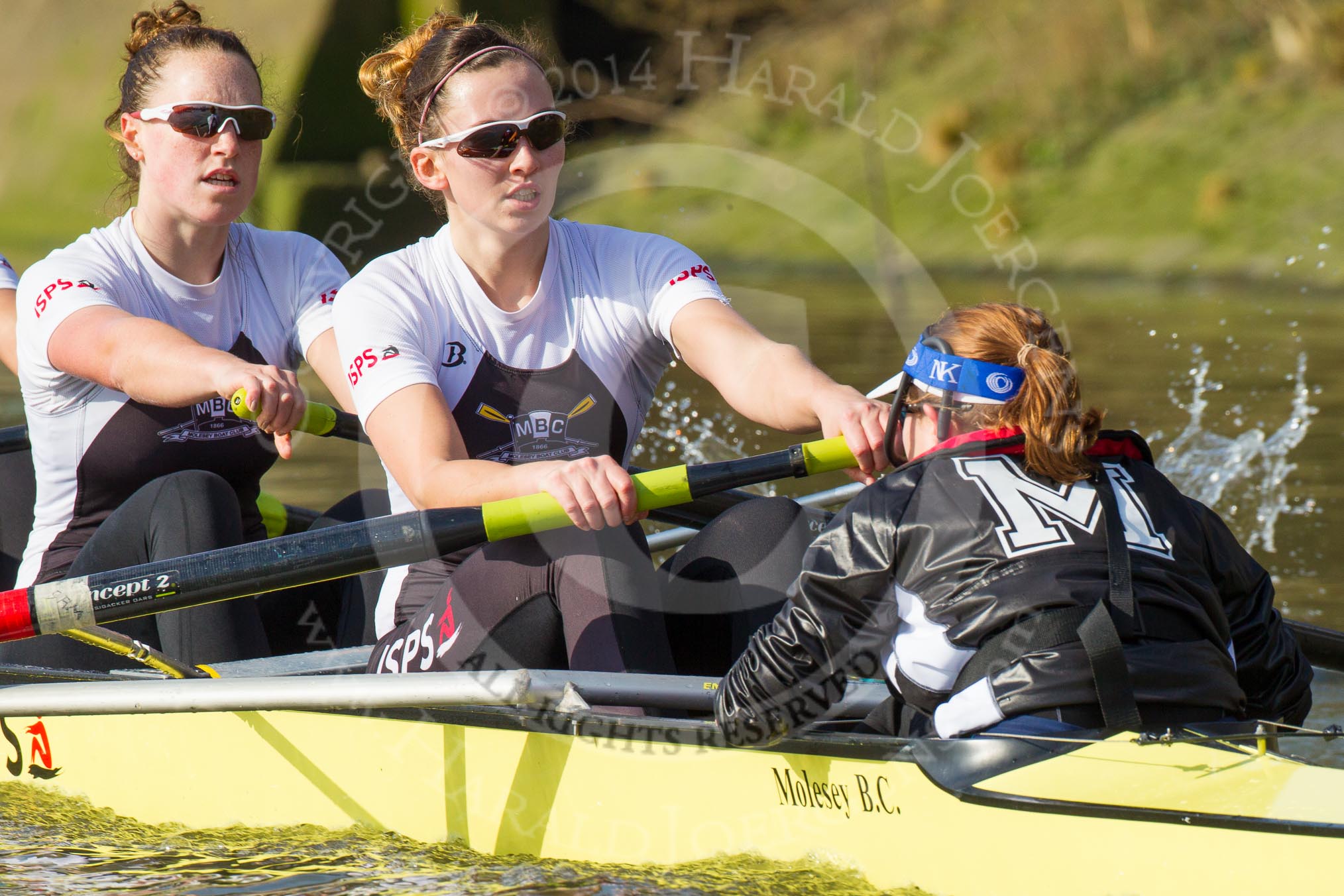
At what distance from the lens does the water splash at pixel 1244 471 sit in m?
5.74

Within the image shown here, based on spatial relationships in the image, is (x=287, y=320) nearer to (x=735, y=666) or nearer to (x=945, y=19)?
(x=735, y=666)

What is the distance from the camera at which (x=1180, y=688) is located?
2.08m

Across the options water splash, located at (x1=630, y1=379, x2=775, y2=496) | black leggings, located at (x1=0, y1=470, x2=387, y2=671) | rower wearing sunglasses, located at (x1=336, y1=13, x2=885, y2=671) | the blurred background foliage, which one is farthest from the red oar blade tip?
the blurred background foliage

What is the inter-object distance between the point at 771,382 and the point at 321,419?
1.05 metres

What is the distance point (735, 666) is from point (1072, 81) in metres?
18.3

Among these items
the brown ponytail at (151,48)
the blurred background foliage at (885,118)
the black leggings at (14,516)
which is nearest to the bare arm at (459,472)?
the brown ponytail at (151,48)

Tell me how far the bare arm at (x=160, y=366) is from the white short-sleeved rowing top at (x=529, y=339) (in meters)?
0.22

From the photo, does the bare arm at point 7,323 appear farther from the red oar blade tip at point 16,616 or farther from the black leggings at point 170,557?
the red oar blade tip at point 16,616

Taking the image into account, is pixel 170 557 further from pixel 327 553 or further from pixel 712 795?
pixel 712 795

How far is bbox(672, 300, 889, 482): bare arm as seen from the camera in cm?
251

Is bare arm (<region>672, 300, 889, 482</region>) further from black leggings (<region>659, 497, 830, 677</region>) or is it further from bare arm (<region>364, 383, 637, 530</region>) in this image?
bare arm (<region>364, 383, 637, 530</region>)

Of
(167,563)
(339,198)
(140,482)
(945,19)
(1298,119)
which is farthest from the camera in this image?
(945,19)

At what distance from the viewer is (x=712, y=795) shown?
7.81 feet

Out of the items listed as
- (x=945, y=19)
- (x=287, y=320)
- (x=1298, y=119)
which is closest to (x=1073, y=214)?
(x=1298, y=119)
